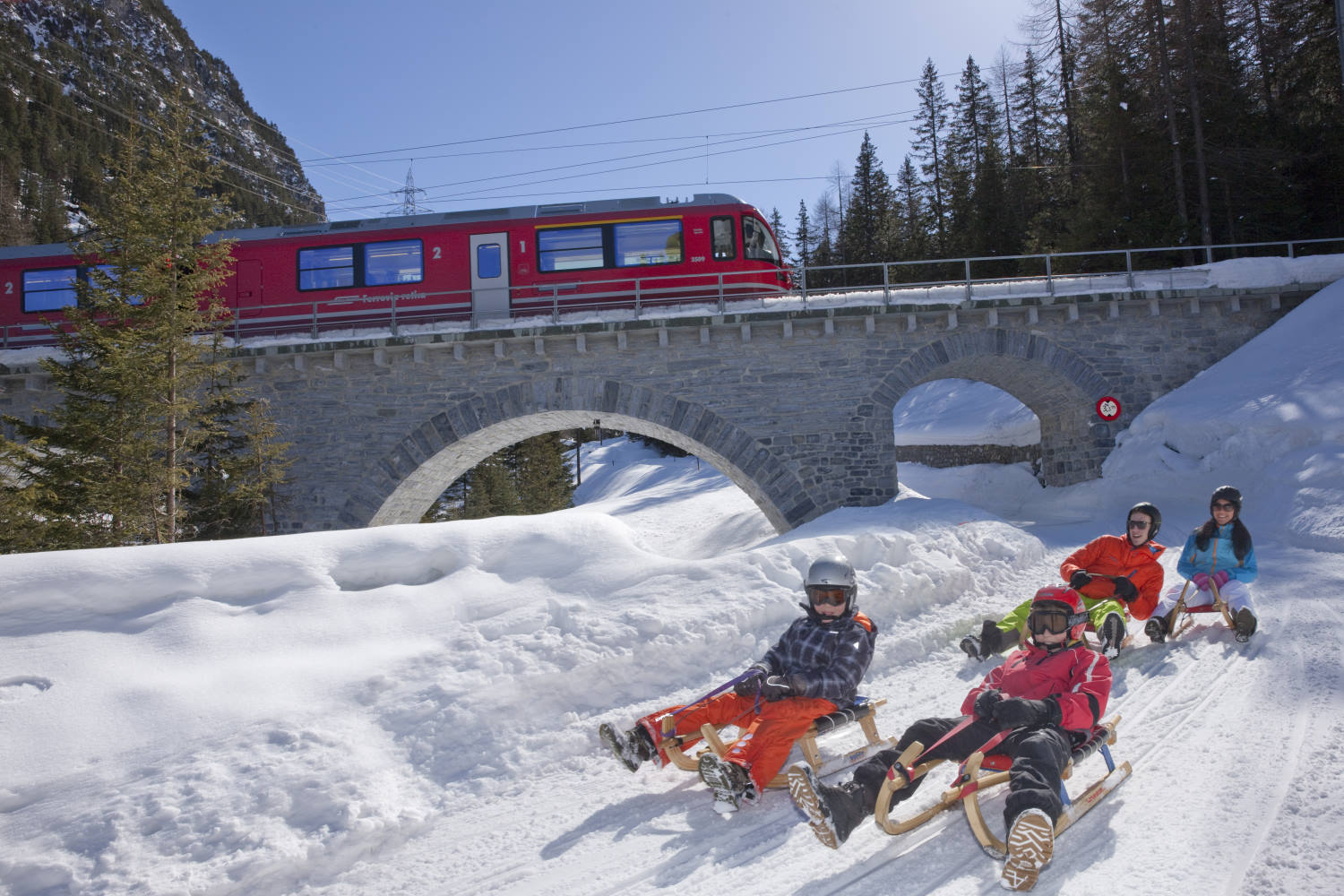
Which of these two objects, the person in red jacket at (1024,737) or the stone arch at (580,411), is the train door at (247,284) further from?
the person in red jacket at (1024,737)

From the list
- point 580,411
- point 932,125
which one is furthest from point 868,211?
point 580,411

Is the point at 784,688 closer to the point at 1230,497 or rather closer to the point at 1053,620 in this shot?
the point at 1053,620

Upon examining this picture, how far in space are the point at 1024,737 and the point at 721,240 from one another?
12733 mm

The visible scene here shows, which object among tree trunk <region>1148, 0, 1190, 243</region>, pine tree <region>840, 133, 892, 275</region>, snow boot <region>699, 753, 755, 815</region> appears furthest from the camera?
pine tree <region>840, 133, 892, 275</region>

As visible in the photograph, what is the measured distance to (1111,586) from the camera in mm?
6586

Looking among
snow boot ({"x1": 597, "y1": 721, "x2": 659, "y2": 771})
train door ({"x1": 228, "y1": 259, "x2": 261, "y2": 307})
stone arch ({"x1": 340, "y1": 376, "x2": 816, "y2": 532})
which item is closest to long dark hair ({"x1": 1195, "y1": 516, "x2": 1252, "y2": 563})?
snow boot ({"x1": 597, "y1": 721, "x2": 659, "y2": 771})

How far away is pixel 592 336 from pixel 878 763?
39.9 feet

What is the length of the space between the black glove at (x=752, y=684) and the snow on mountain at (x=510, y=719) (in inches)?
23.5

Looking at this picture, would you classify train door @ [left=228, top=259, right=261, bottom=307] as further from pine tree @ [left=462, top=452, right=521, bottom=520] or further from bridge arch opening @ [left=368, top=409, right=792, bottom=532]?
pine tree @ [left=462, top=452, right=521, bottom=520]

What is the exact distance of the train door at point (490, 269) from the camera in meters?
15.2

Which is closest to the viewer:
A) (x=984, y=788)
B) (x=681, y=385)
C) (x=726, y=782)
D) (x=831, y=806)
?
(x=831, y=806)

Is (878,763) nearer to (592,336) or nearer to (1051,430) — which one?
(592,336)

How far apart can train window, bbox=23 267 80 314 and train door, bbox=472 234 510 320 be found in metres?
8.69

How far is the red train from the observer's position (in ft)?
49.4
